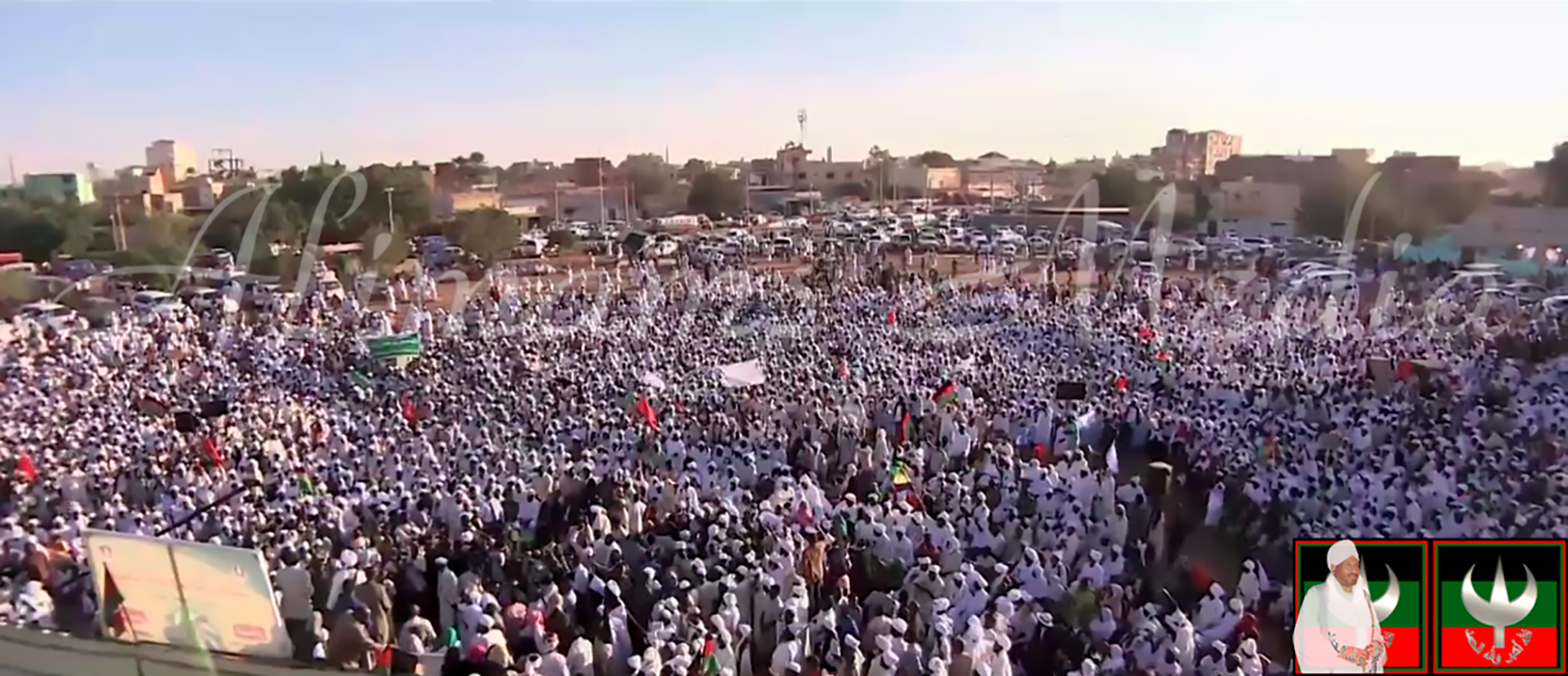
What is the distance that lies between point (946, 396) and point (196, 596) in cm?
586

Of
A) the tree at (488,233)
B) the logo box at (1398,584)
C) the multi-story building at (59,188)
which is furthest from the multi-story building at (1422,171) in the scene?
the multi-story building at (59,188)

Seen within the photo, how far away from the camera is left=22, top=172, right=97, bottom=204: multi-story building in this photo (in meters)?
25.0

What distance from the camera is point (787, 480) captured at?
657cm

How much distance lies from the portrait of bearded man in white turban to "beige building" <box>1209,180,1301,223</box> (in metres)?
25.6

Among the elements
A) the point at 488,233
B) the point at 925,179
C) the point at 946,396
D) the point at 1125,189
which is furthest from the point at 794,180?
the point at 946,396

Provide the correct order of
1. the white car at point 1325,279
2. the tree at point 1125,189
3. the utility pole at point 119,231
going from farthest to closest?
the tree at point 1125,189 < the utility pole at point 119,231 < the white car at point 1325,279

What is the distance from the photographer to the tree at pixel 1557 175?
78.8 ft

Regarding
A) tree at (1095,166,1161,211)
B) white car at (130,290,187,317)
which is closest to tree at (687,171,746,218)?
tree at (1095,166,1161,211)

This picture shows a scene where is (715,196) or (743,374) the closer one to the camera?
(743,374)

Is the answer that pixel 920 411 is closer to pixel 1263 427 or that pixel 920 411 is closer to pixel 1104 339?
pixel 1263 427

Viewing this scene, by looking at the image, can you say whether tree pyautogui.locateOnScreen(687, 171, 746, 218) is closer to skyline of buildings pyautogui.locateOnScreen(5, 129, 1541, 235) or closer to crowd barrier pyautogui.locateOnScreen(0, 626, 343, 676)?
skyline of buildings pyautogui.locateOnScreen(5, 129, 1541, 235)

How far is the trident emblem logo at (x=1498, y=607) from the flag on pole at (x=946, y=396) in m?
4.42

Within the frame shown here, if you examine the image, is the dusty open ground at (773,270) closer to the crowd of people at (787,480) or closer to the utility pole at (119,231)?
the crowd of people at (787,480)

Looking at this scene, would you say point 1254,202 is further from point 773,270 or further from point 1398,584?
point 1398,584
